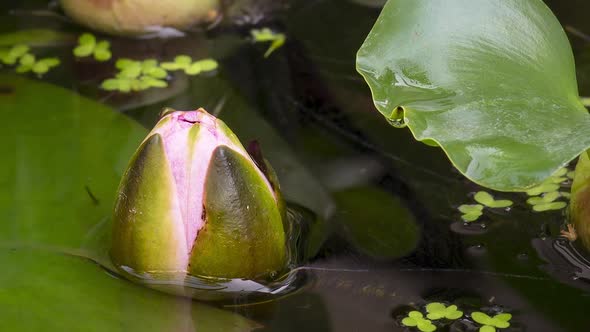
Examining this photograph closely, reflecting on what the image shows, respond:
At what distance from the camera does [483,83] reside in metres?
0.82

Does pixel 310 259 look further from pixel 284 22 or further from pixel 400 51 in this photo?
pixel 284 22

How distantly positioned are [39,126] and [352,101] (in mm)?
441

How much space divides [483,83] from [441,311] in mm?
234

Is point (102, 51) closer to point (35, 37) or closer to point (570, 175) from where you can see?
point (35, 37)

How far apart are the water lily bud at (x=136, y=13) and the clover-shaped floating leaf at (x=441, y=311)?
28.2 inches

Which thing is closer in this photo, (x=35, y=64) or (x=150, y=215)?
(x=150, y=215)

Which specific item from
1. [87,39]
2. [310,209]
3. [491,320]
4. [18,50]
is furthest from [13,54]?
[491,320]

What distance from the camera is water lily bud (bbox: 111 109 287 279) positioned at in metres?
0.81

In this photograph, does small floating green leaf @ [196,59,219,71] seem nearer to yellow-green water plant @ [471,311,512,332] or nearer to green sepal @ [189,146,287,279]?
green sepal @ [189,146,287,279]

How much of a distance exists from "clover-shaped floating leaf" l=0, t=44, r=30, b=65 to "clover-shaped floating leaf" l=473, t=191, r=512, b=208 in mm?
739

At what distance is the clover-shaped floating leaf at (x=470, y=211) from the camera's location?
3.23 feet

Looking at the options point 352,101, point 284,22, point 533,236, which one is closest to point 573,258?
point 533,236

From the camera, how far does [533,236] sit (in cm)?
95

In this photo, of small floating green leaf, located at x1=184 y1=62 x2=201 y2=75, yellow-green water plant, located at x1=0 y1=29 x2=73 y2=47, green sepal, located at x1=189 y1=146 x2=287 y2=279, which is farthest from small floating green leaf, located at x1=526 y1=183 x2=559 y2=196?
yellow-green water plant, located at x1=0 y1=29 x2=73 y2=47
